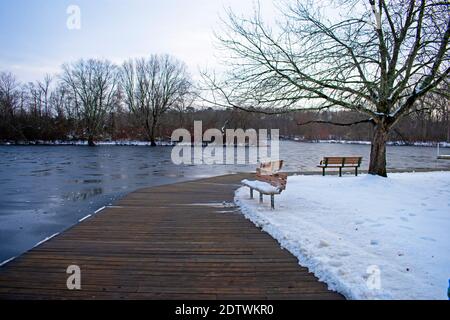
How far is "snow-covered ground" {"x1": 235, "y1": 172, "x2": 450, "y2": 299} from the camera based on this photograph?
4.09 m

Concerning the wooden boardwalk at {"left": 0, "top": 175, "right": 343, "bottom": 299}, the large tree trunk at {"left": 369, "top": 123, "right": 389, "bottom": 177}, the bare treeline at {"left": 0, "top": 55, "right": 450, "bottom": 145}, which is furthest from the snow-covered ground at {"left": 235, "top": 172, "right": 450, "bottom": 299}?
the bare treeline at {"left": 0, "top": 55, "right": 450, "bottom": 145}

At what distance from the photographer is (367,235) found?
616 cm

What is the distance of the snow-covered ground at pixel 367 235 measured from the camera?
409 centimetres

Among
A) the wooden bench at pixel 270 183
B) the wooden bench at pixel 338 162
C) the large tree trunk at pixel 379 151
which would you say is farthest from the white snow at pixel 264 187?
the wooden bench at pixel 338 162

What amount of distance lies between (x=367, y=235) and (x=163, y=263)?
3805 mm

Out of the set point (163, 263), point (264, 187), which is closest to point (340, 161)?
point (264, 187)

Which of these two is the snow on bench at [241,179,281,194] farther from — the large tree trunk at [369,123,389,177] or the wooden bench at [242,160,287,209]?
the large tree trunk at [369,123,389,177]

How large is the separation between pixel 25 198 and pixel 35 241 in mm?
5451

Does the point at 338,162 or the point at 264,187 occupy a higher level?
the point at 338,162

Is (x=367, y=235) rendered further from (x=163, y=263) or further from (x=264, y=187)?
(x=163, y=263)

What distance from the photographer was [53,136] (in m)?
69.9

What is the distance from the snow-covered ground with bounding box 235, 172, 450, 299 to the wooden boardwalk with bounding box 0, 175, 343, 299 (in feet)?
1.19
